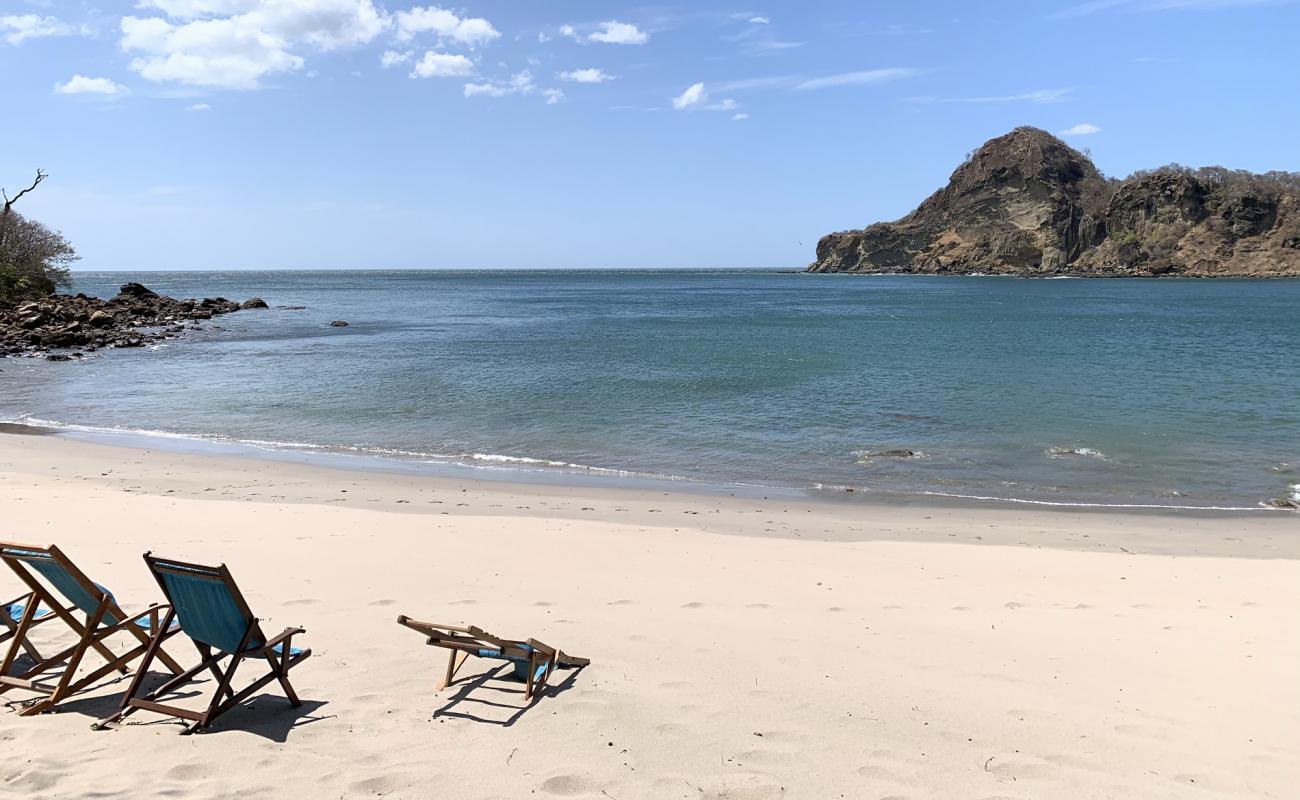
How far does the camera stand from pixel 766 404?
2084 centimetres

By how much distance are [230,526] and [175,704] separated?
4.95 meters

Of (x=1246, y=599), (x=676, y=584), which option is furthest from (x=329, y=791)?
(x=1246, y=599)

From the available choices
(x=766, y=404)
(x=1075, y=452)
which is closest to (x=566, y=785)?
(x=1075, y=452)

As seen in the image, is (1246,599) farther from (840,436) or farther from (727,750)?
(840,436)

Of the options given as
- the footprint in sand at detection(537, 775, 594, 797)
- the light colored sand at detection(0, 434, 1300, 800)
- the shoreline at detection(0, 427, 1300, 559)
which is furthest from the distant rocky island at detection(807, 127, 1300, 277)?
the footprint in sand at detection(537, 775, 594, 797)

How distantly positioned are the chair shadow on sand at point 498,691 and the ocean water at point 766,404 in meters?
8.12

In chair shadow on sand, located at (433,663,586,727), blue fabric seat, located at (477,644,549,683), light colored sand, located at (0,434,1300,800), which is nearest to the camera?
light colored sand, located at (0,434,1300,800)

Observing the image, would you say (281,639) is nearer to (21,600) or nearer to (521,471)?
(21,600)

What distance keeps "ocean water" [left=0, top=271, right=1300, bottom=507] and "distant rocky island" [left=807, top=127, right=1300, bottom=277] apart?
107m

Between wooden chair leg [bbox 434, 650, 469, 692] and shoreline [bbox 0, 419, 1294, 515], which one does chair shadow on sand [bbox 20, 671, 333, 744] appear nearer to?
wooden chair leg [bbox 434, 650, 469, 692]

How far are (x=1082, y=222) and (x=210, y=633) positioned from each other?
168376mm

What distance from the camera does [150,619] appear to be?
17.2ft

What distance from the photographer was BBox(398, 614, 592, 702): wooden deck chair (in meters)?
4.88

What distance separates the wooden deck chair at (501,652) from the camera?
488 cm
